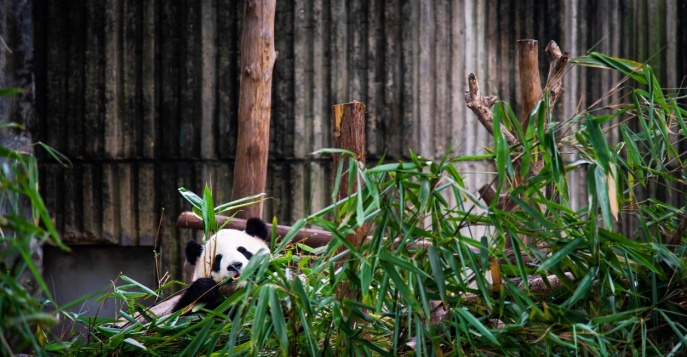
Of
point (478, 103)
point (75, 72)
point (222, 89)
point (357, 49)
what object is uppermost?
point (357, 49)

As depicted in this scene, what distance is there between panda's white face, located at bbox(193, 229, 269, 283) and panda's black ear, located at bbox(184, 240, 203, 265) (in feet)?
0.08

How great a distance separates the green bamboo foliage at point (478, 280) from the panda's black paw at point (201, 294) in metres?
0.25

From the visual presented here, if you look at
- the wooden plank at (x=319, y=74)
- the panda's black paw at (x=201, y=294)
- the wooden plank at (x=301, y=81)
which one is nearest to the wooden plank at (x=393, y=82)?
the wooden plank at (x=319, y=74)

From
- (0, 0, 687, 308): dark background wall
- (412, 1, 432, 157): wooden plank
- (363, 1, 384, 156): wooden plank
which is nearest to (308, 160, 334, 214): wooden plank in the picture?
(0, 0, 687, 308): dark background wall

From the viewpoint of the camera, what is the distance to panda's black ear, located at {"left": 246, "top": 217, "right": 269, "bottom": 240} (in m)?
3.77

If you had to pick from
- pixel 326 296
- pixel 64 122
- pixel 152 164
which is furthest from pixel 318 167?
pixel 326 296

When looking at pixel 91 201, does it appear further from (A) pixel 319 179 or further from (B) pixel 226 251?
(B) pixel 226 251

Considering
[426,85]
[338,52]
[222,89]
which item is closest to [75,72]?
[222,89]

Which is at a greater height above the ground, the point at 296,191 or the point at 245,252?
the point at 296,191

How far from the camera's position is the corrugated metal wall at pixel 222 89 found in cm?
556

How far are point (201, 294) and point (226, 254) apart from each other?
0.36m

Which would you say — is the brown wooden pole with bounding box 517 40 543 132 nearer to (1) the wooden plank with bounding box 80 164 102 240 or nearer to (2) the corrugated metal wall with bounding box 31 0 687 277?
(2) the corrugated metal wall with bounding box 31 0 687 277

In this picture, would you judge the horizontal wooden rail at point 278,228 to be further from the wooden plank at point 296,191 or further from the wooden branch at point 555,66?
the wooden plank at point 296,191

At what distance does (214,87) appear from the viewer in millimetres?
5652
